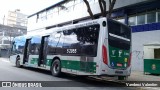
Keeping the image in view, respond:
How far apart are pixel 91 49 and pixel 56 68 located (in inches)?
166

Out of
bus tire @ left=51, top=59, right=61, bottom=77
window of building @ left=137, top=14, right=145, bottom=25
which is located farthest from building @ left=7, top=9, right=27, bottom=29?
bus tire @ left=51, top=59, right=61, bottom=77

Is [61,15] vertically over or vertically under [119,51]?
over

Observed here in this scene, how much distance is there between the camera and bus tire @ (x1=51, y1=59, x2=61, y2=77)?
1587 centimetres

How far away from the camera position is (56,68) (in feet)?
53.7

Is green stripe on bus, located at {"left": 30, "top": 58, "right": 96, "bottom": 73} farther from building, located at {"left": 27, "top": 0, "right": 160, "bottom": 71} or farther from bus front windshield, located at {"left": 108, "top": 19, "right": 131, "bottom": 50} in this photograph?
building, located at {"left": 27, "top": 0, "right": 160, "bottom": 71}

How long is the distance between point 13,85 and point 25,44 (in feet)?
35.8

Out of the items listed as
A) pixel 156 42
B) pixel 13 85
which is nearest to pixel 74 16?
pixel 156 42

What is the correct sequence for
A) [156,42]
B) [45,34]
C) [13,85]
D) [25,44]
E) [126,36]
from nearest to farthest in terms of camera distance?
[13,85] < [126,36] < [45,34] < [156,42] < [25,44]

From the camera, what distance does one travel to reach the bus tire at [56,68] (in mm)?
15870

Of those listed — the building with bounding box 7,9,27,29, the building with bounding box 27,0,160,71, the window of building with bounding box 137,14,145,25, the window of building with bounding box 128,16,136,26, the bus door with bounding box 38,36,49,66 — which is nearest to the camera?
the bus door with bounding box 38,36,49,66

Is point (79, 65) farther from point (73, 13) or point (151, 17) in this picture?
point (73, 13)

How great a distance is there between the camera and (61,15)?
120 ft

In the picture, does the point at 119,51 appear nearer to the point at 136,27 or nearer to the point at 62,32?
the point at 62,32

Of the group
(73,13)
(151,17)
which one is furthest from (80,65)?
(73,13)
